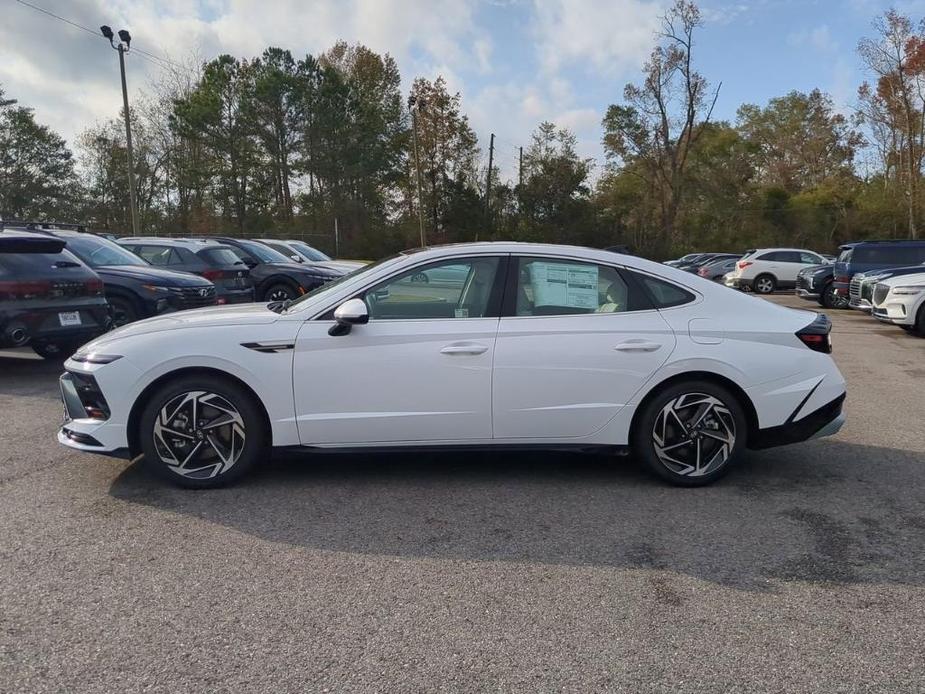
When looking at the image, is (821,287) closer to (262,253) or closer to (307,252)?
(307,252)

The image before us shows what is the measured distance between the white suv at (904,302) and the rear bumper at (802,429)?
33.5 ft

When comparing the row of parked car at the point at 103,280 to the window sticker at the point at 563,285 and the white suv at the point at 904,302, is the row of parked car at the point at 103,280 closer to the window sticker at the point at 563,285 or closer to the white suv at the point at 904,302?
the window sticker at the point at 563,285

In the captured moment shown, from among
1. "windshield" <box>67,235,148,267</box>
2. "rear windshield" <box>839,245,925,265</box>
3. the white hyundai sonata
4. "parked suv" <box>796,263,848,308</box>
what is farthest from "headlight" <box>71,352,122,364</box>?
"parked suv" <box>796,263,848,308</box>

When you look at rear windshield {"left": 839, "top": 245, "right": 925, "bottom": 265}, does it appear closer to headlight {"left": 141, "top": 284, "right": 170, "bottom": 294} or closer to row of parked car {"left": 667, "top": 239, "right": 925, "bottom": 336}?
row of parked car {"left": 667, "top": 239, "right": 925, "bottom": 336}

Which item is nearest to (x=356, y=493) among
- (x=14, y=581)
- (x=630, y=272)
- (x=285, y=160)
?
(x=14, y=581)

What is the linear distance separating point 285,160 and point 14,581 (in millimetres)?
45914

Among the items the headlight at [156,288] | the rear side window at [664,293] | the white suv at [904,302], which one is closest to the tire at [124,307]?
the headlight at [156,288]

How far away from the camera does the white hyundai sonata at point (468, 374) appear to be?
185 inches

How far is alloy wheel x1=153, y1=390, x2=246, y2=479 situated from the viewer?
471cm

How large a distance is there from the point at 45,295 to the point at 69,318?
0.37 meters

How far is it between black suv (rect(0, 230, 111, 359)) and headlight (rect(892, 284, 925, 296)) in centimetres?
1291

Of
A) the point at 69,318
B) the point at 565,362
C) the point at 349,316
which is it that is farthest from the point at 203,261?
the point at 565,362

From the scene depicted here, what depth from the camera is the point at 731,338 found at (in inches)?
191

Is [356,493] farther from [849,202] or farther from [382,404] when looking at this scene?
[849,202]
